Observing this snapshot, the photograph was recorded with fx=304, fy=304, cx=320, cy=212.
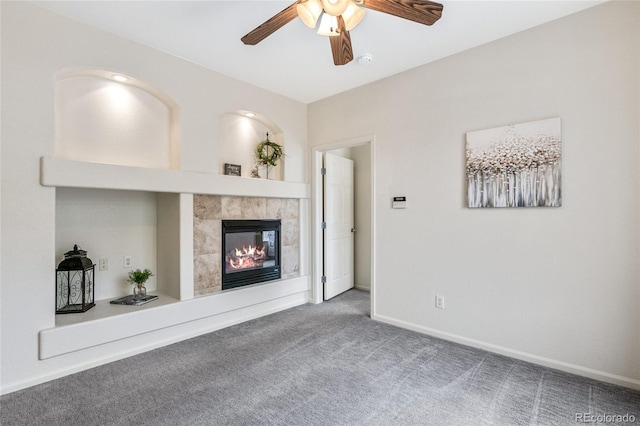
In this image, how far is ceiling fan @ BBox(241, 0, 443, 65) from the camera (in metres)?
1.75

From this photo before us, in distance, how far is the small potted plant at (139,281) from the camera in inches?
115

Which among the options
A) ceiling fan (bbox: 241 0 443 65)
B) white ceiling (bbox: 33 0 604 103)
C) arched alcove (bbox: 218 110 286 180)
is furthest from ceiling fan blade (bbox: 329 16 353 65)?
arched alcove (bbox: 218 110 286 180)

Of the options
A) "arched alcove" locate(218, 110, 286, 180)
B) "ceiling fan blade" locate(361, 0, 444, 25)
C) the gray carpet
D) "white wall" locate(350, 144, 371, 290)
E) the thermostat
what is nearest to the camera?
"ceiling fan blade" locate(361, 0, 444, 25)

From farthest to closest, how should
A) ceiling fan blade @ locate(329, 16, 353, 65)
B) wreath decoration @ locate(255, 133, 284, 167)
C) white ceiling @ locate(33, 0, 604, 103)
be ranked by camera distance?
wreath decoration @ locate(255, 133, 284, 167) < white ceiling @ locate(33, 0, 604, 103) < ceiling fan blade @ locate(329, 16, 353, 65)

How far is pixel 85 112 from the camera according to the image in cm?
268

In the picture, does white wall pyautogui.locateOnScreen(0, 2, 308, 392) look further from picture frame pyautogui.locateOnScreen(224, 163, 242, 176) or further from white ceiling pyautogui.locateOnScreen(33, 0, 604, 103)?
picture frame pyautogui.locateOnScreen(224, 163, 242, 176)

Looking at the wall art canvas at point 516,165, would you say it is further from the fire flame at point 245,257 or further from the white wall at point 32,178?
the white wall at point 32,178

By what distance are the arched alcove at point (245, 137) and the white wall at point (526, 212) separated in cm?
134

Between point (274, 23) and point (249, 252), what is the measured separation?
2465mm

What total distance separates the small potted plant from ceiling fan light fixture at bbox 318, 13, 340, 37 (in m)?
2.64

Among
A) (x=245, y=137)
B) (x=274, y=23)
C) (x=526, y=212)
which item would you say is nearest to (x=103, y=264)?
(x=245, y=137)

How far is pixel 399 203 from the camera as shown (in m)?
3.31

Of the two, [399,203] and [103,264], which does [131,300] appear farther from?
[399,203]

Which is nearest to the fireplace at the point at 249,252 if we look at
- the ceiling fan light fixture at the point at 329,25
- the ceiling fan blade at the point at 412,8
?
the ceiling fan light fixture at the point at 329,25
